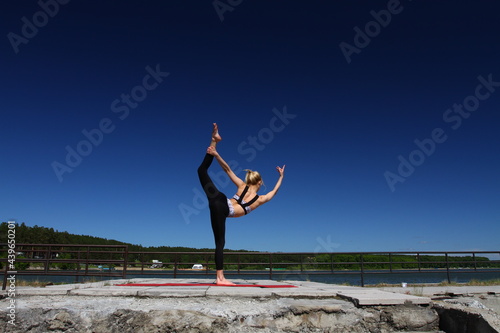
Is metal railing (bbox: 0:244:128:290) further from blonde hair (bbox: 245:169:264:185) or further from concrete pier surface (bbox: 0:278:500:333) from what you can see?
blonde hair (bbox: 245:169:264:185)

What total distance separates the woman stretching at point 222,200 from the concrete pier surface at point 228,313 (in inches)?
55.9

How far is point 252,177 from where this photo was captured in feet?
17.8

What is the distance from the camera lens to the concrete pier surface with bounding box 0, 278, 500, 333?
3.14 metres

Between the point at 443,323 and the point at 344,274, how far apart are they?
23.3ft

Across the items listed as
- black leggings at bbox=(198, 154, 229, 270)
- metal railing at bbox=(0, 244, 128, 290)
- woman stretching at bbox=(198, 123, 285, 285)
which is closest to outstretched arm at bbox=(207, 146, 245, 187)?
woman stretching at bbox=(198, 123, 285, 285)

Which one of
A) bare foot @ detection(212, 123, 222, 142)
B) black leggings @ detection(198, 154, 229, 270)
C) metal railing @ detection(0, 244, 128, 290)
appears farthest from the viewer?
metal railing @ detection(0, 244, 128, 290)

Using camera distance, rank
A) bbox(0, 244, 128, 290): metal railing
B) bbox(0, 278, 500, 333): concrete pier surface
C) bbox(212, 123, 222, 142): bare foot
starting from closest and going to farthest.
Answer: bbox(0, 278, 500, 333): concrete pier surface
bbox(212, 123, 222, 142): bare foot
bbox(0, 244, 128, 290): metal railing

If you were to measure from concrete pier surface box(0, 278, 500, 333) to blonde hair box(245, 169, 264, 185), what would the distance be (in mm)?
1979

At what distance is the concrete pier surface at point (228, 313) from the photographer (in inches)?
123

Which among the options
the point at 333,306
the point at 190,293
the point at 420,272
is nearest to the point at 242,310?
the point at 190,293

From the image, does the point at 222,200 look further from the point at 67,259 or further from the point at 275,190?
the point at 67,259

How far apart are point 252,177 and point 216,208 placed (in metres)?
0.78

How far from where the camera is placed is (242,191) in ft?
17.5

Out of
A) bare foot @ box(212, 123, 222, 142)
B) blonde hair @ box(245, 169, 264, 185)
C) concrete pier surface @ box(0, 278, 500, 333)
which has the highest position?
bare foot @ box(212, 123, 222, 142)
